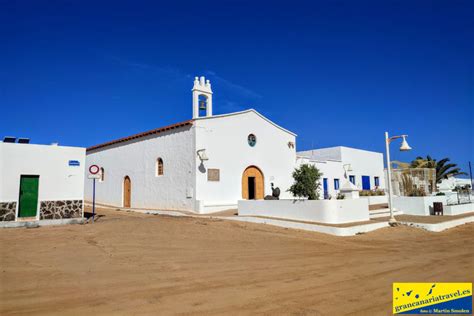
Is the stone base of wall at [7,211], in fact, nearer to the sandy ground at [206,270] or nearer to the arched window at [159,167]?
the sandy ground at [206,270]

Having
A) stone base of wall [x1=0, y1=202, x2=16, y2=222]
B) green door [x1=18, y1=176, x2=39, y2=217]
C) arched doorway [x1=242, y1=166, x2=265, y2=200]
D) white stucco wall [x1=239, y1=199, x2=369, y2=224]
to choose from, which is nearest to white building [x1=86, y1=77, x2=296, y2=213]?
arched doorway [x1=242, y1=166, x2=265, y2=200]

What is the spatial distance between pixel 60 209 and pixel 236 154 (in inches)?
380

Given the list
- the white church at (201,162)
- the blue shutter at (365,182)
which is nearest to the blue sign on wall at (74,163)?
the white church at (201,162)

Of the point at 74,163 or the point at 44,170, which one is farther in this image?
the point at 74,163

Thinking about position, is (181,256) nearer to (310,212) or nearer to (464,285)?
(464,285)

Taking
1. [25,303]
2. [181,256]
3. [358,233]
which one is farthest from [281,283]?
[358,233]

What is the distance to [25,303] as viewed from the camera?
4289 mm

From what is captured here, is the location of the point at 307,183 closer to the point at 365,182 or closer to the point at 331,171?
the point at 331,171

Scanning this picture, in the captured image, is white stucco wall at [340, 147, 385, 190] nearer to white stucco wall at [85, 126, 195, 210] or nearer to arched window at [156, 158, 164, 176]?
white stucco wall at [85, 126, 195, 210]

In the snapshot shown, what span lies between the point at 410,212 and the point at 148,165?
1531 centimetres

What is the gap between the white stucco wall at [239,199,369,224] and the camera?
12.6 metres

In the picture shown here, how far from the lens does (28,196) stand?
11609mm

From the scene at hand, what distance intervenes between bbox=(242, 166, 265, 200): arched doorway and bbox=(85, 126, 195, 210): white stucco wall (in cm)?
353

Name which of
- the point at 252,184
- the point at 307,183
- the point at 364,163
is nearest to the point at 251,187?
the point at 252,184
